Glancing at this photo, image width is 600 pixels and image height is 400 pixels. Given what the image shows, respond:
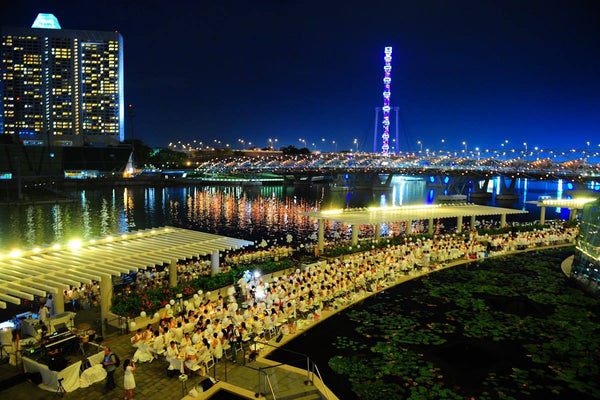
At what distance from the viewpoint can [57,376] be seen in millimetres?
10602

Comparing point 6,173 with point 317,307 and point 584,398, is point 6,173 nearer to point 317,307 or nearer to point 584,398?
point 317,307

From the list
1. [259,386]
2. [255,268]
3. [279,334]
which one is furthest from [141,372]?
[255,268]

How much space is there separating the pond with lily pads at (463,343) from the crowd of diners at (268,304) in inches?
41.1

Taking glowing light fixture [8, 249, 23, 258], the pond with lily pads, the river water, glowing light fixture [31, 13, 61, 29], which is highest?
glowing light fixture [31, 13, 61, 29]

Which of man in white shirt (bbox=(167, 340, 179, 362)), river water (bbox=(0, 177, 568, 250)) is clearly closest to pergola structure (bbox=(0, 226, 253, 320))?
man in white shirt (bbox=(167, 340, 179, 362))

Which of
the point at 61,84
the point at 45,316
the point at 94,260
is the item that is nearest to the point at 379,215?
the point at 94,260

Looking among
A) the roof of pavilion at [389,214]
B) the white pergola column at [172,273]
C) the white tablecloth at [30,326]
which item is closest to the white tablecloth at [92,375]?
the white tablecloth at [30,326]

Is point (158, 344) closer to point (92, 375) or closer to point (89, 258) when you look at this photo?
point (92, 375)

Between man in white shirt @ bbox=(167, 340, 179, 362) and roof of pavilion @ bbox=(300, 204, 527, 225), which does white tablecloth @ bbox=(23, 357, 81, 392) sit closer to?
man in white shirt @ bbox=(167, 340, 179, 362)

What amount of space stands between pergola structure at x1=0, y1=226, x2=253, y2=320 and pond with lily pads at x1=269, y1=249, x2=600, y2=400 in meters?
6.15

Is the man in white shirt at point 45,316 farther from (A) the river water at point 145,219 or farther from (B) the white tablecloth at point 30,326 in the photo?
(A) the river water at point 145,219

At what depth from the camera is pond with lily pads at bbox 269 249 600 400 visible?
41.5 ft

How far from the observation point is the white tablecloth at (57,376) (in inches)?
421

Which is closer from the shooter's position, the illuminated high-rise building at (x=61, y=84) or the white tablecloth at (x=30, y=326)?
the white tablecloth at (x=30, y=326)
